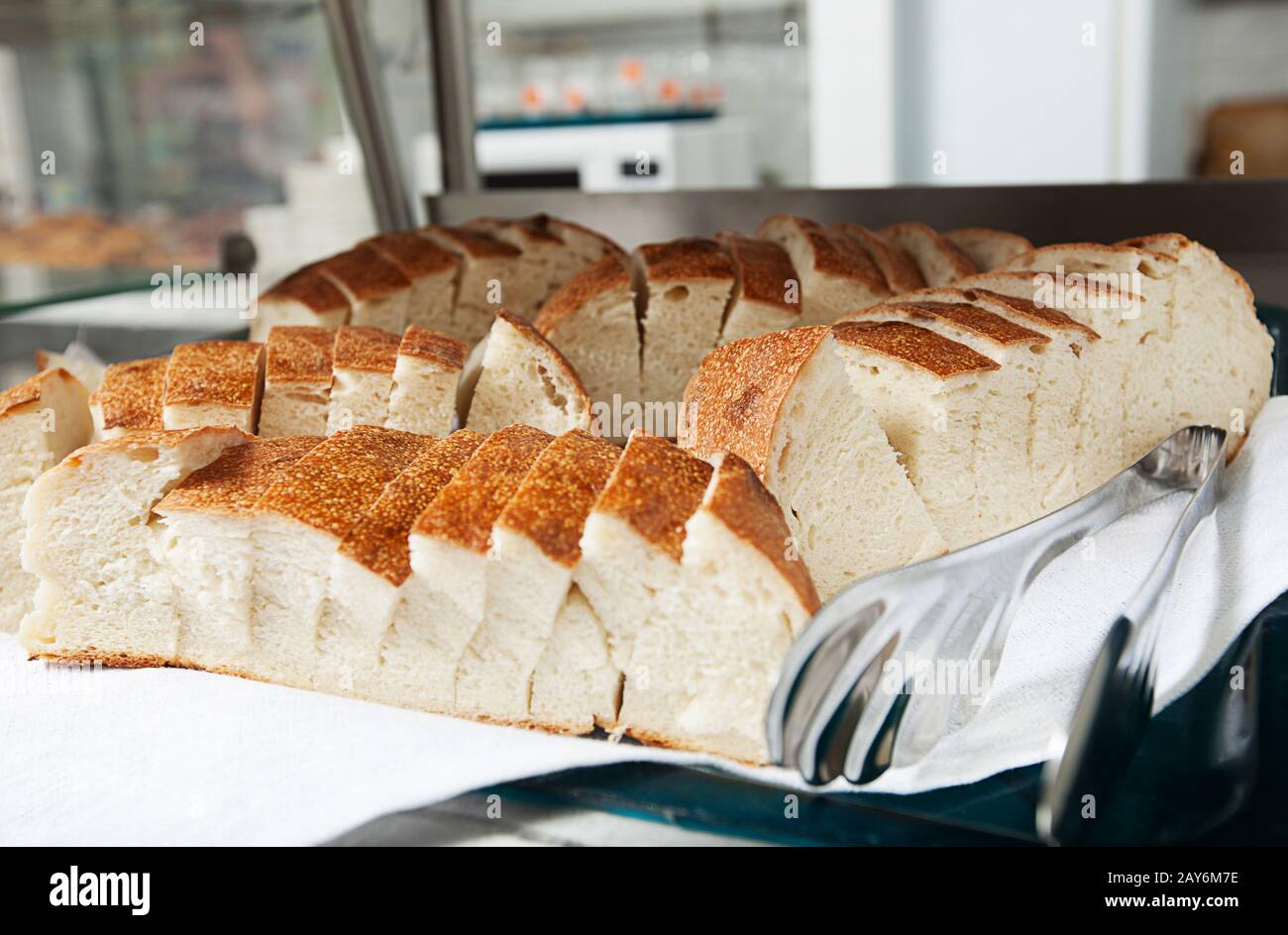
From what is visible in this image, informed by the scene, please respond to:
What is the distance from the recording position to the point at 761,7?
5.53 meters

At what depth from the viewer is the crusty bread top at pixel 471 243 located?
2.17 metres

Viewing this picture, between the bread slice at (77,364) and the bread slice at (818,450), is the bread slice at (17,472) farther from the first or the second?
the bread slice at (818,450)

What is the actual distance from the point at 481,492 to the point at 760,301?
899 millimetres

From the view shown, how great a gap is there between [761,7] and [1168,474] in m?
4.67

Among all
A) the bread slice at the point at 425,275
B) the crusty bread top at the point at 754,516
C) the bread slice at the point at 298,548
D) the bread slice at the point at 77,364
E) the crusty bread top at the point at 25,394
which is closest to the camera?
the crusty bread top at the point at 754,516

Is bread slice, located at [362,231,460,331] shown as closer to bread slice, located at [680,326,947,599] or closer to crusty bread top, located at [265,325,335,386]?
crusty bread top, located at [265,325,335,386]

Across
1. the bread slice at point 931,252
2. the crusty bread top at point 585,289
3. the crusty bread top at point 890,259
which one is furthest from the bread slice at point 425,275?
the bread slice at point 931,252

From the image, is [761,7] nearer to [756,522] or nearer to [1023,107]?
[1023,107]

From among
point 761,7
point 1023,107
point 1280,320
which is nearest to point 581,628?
point 1280,320

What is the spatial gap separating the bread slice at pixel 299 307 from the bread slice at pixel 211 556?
0.77 meters

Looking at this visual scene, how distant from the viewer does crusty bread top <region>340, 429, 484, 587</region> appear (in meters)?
1.05

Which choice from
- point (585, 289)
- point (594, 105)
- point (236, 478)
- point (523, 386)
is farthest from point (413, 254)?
point (594, 105)

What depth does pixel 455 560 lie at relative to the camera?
40.4 inches

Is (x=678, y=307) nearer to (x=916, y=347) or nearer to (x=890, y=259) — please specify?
(x=890, y=259)
